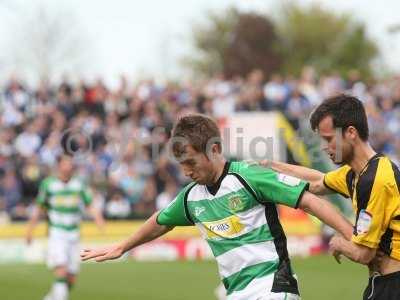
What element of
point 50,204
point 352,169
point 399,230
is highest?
point 352,169

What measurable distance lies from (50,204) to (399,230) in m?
8.95

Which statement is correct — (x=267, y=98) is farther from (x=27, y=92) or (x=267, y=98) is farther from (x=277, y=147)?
(x=27, y=92)

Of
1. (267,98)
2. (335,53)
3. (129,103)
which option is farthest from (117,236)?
(335,53)

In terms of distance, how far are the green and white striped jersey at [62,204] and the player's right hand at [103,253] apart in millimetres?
7442

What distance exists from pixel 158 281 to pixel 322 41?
56.6 metres

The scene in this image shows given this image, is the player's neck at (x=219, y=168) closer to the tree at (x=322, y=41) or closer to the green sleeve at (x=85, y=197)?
the green sleeve at (x=85, y=197)

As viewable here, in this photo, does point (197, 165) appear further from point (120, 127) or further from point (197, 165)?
point (120, 127)

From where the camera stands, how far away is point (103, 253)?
5672mm

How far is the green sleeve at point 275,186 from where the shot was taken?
16.2ft

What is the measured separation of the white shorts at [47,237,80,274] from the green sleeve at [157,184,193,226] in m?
7.34

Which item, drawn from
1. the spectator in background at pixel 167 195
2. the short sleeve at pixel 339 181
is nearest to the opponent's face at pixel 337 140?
the short sleeve at pixel 339 181

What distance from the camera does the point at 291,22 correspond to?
70.5 metres

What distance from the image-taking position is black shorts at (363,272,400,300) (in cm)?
490

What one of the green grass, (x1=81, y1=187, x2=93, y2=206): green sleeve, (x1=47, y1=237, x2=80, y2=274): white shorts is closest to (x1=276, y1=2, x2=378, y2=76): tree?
the green grass
